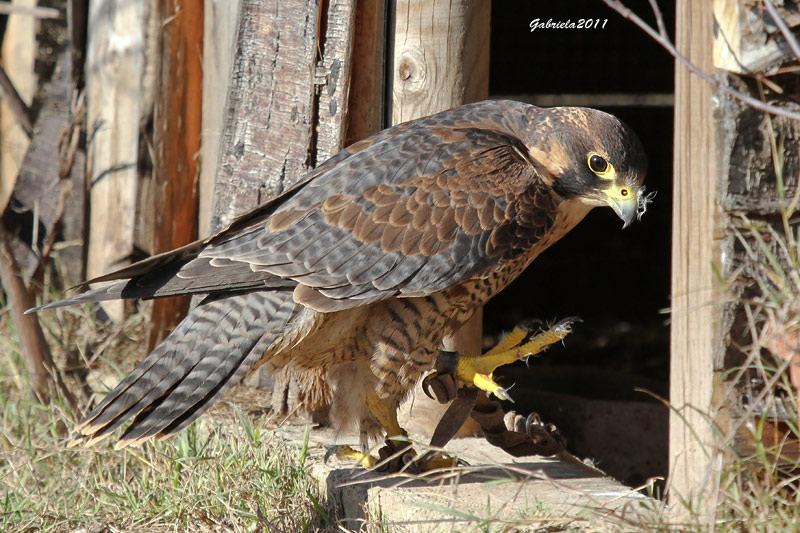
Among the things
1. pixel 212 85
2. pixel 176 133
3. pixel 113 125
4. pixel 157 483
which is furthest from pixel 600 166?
pixel 113 125

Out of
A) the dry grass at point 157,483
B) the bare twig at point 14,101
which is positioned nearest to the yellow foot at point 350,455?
the dry grass at point 157,483

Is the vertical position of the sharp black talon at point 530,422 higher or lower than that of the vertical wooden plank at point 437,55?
lower

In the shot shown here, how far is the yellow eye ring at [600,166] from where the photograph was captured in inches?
110

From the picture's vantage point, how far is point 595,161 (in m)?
2.80

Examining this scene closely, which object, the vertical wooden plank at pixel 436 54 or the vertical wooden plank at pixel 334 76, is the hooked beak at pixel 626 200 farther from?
the vertical wooden plank at pixel 334 76

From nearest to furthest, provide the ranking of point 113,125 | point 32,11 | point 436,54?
point 436,54
point 113,125
point 32,11

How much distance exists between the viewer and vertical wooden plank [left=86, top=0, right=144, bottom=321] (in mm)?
4320

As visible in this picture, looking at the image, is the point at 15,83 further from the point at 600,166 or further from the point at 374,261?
the point at 600,166

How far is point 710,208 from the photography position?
7.19ft

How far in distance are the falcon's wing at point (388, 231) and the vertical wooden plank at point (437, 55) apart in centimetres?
51

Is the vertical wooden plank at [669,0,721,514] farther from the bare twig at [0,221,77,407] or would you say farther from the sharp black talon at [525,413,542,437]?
the bare twig at [0,221,77,407]

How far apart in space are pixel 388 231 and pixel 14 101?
8.42ft

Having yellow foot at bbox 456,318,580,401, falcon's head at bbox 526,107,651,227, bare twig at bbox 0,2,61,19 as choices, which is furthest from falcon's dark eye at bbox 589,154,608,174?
bare twig at bbox 0,2,61,19

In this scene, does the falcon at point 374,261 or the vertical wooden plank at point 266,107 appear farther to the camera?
the vertical wooden plank at point 266,107
